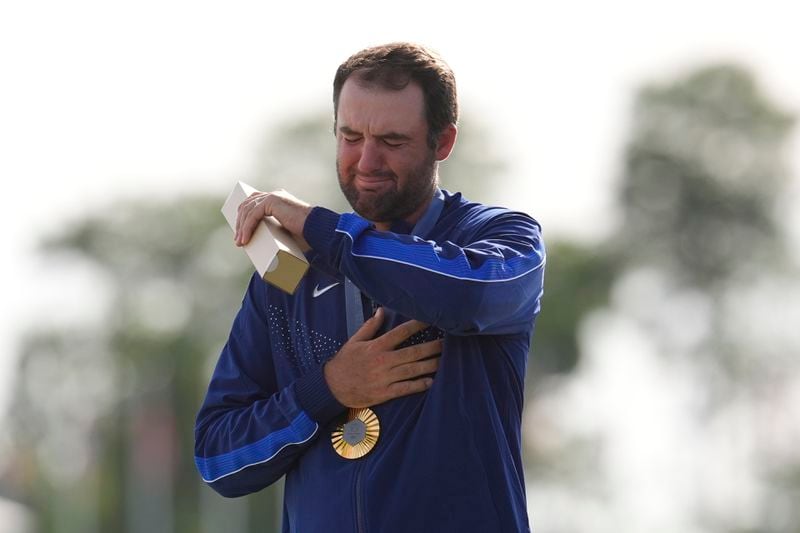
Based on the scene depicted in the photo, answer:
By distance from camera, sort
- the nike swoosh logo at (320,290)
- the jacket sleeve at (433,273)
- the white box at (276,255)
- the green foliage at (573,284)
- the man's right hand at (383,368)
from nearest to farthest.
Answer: the jacket sleeve at (433,273)
the white box at (276,255)
the man's right hand at (383,368)
the nike swoosh logo at (320,290)
the green foliage at (573,284)

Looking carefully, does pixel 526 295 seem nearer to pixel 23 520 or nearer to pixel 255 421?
pixel 255 421

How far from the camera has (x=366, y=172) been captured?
277 inches

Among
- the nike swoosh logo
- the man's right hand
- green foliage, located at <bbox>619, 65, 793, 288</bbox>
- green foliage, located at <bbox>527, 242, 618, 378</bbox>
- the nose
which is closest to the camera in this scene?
the man's right hand

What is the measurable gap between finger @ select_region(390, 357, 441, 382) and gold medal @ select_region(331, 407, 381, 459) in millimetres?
166

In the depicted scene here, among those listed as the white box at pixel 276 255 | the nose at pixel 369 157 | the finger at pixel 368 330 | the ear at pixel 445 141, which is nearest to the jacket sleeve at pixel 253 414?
the finger at pixel 368 330

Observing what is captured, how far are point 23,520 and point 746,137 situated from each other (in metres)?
18.0

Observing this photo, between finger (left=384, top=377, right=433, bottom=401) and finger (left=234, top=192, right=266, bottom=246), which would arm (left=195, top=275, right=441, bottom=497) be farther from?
finger (left=234, top=192, right=266, bottom=246)

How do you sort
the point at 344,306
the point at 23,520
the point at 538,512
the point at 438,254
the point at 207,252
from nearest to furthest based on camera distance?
1. the point at 438,254
2. the point at 344,306
3. the point at 538,512
4. the point at 23,520
5. the point at 207,252

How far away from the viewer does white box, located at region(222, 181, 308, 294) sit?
6.76m

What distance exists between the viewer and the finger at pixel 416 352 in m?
6.86

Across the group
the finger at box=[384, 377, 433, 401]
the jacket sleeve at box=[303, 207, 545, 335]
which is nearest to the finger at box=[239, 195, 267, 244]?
the jacket sleeve at box=[303, 207, 545, 335]

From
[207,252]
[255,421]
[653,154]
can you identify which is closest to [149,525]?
[207,252]

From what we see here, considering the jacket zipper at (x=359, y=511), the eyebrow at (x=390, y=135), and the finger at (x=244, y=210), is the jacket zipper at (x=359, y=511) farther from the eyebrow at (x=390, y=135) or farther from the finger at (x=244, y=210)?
the eyebrow at (x=390, y=135)

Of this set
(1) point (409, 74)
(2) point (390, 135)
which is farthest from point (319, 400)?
(1) point (409, 74)
